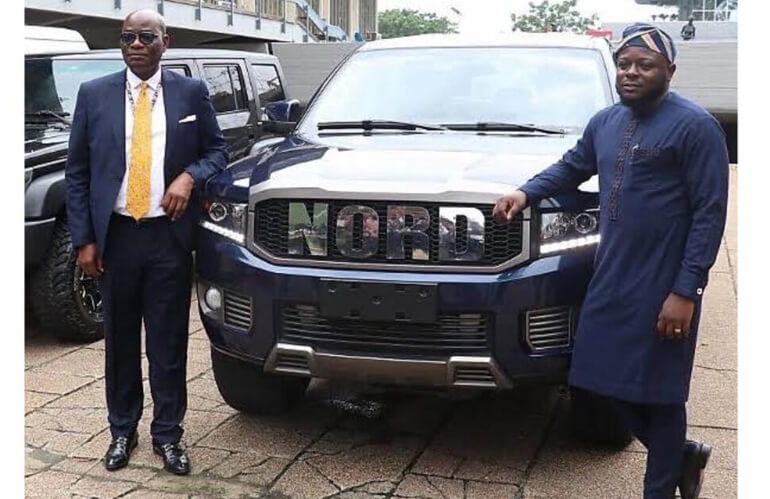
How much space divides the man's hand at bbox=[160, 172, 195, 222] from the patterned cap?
178 cm

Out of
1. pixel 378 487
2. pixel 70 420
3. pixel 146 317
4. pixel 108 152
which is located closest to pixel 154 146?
pixel 108 152

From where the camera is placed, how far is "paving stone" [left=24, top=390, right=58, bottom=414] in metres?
4.79

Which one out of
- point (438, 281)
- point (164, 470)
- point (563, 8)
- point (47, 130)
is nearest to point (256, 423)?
point (164, 470)

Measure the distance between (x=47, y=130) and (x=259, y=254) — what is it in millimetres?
3010

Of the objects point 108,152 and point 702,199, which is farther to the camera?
point 108,152

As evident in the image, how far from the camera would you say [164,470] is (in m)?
3.99

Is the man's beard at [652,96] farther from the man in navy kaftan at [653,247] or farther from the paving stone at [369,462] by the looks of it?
the paving stone at [369,462]

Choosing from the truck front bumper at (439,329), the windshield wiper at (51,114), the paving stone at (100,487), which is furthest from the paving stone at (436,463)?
the windshield wiper at (51,114)

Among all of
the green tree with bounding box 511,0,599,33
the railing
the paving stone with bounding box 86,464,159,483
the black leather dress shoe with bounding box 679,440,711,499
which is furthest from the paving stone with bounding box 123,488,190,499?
the green tree with bounding box 511,0,599,33

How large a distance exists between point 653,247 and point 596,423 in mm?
1230

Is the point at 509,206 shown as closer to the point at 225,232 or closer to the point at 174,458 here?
the point at 225,232

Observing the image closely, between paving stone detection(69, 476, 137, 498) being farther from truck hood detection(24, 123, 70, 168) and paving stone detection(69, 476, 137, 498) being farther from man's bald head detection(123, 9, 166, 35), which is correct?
truck hood detection(24, 123, 70, 168)

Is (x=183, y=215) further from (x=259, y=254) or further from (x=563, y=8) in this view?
(x=563, y=8)

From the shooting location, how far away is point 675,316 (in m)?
3.04
